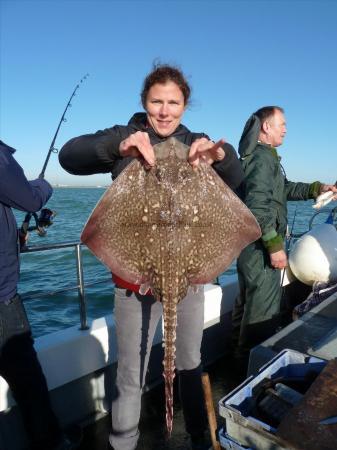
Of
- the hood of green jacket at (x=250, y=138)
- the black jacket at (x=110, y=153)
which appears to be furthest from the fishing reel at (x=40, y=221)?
the hood of green jacket at (x=250, y=138)

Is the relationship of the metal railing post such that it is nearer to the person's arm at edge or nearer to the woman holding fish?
the person's arm at edge

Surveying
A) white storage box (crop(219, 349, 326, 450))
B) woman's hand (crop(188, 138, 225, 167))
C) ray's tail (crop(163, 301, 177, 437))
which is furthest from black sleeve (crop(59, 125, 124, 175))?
white storage box (crop(219, 349, 326, 450))

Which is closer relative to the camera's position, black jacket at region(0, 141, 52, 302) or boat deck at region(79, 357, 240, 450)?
black jacket at region(0, 141, 52, 302)

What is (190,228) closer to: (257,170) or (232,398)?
(232,398)

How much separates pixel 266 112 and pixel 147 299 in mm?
2916

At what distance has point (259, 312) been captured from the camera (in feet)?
14.4

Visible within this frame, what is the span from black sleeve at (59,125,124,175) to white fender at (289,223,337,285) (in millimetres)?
3930

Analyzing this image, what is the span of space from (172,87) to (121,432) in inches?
98.3

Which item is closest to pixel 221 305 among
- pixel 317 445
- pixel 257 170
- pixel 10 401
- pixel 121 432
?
pixel 257 170

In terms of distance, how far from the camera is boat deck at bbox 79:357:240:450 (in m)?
3.37

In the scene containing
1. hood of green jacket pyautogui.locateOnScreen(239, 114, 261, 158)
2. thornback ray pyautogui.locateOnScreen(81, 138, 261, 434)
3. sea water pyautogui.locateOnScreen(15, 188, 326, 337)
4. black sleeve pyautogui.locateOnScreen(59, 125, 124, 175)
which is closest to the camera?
thornback ray pyautogui.locateOnScreen(81, 138, 261, 434)

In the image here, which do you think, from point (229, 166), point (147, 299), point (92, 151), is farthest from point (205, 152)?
point (147, 299)

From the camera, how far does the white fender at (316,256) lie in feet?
17.9

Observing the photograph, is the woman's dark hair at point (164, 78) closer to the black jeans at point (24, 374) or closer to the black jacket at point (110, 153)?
the black jacket at point (110, 153)
